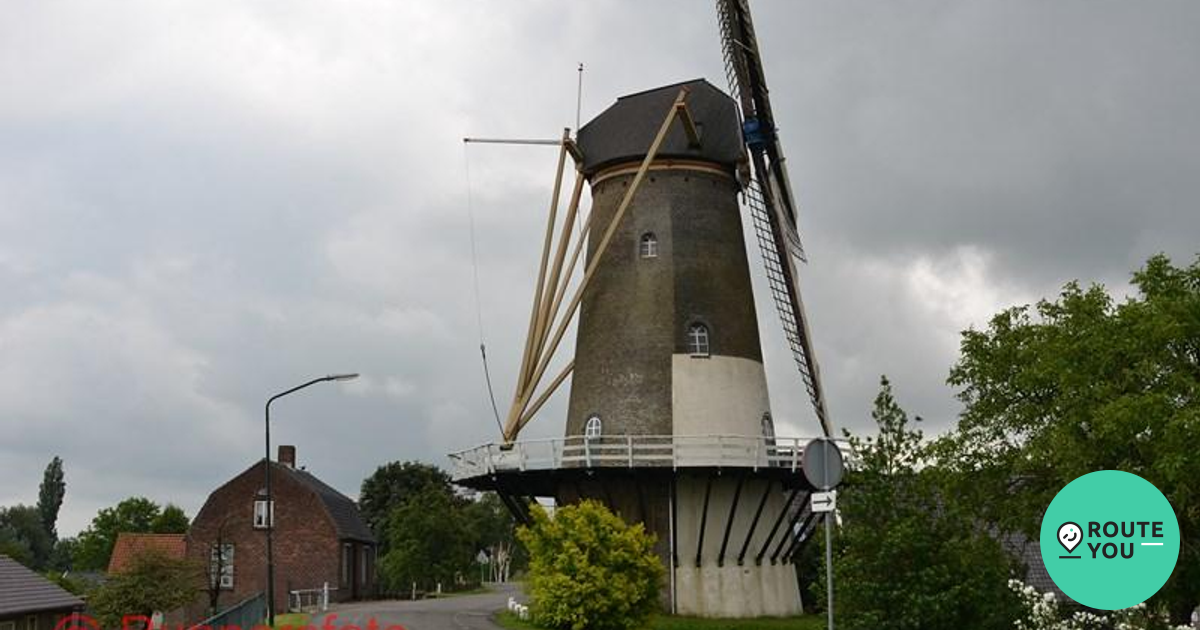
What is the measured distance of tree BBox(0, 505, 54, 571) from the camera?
9662 centimetres

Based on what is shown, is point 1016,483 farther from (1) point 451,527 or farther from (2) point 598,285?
(1) point 451,527

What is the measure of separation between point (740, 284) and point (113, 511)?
2615 inches

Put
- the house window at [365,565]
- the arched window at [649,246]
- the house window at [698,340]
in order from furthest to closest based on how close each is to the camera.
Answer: the house window at [365,565] < the arched window at [649,246] < the house window at [698,340]

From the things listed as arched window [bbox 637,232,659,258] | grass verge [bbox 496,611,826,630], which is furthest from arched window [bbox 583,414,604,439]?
grass verge [bbox 496,611,826,630]

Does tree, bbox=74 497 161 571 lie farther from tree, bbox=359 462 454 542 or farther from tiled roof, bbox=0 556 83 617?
tiled roof, bbox=0 556 83 617

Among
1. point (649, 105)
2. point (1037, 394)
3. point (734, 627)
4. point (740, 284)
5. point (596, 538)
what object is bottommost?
point (734, 627)

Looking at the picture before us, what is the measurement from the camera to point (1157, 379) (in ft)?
72.4

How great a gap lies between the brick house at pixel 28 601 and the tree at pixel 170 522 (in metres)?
43.3

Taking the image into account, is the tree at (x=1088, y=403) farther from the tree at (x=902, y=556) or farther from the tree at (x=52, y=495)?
the tree at (x=52, y=495)

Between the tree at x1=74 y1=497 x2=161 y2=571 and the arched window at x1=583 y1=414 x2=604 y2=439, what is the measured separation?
59821 mm

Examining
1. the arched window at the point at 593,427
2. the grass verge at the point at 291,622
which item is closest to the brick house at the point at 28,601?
the grass verge at the point at 291,622

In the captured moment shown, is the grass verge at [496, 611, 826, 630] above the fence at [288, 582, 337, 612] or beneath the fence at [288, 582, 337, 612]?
above

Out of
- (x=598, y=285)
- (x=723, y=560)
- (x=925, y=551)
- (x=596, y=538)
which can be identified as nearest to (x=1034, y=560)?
(x=723, y=560)

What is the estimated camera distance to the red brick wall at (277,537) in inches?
1940
